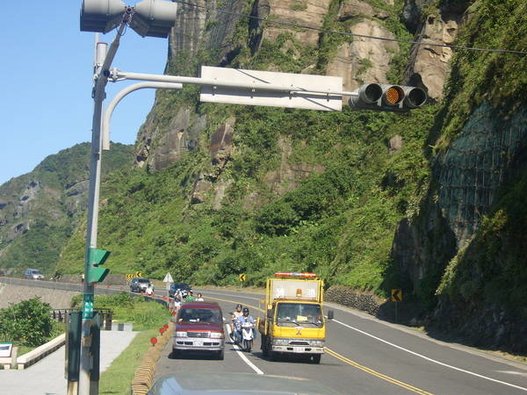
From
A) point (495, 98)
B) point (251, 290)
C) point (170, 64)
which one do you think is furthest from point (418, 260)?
point (170, 64)

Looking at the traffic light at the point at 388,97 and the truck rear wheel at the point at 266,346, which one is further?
the truck rear wheel at the point at 266,346

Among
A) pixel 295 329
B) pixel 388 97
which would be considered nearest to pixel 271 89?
pixel 388 97

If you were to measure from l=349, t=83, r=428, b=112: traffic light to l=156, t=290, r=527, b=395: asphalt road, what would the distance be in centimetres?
787

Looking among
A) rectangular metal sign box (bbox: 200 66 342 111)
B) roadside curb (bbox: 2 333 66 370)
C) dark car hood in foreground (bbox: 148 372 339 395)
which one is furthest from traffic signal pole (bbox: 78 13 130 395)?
roadside curb (bbox: 2 333 66 370)

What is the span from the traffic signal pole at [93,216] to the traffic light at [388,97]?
4.04 meters

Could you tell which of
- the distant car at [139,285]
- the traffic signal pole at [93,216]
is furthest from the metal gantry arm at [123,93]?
the distant car at [139,285]

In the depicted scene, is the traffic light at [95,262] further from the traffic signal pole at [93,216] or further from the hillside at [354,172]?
the hillside at [354,172]

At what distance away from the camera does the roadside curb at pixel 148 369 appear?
17.3m

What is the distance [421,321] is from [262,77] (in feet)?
105

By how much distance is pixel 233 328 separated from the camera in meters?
35.6

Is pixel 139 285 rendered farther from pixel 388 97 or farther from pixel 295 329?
pixel 388 97

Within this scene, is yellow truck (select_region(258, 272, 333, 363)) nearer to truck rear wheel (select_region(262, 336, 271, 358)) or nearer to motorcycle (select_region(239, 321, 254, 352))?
truck rear wheel (select_region(262, 336, 271, 358))

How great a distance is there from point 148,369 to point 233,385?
1518 cm

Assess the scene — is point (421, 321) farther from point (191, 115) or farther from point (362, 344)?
point (191, 115)
